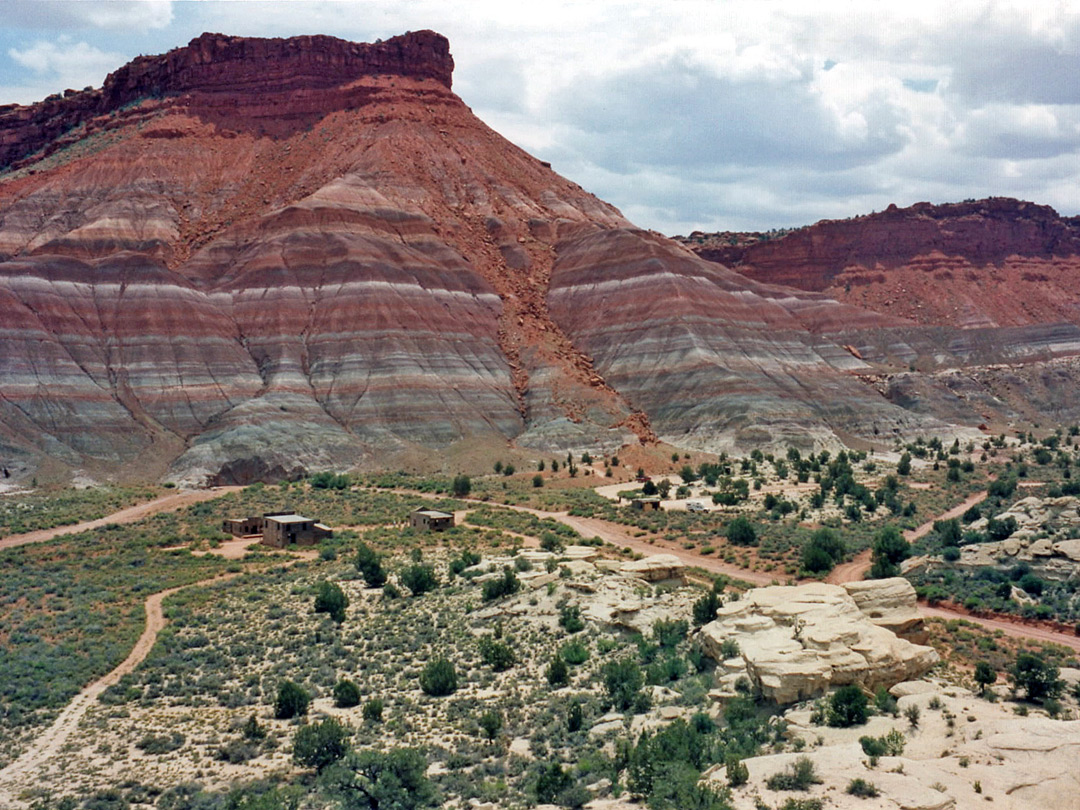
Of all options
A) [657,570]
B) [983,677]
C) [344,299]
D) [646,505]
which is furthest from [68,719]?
[344,299]

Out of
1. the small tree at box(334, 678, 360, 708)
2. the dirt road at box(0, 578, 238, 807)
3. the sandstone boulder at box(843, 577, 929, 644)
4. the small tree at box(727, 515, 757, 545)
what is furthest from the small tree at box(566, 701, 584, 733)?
the small tree at box(727, 515, 757, 545)

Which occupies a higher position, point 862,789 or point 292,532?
point 862,789

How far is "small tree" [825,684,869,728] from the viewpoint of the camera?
74.8 feet

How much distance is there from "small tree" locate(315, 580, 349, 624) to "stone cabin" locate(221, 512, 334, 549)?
550 inches

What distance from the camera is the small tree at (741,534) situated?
5188 cm

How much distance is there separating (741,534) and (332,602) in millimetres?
22354

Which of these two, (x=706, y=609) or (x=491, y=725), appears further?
(x=706, y=609)

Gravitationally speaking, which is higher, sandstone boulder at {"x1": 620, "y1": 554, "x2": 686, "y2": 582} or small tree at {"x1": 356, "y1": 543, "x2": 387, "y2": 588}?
sandstone boulder at {"x1": 620, "y1": 554, "x2": 686, "y2": 582}

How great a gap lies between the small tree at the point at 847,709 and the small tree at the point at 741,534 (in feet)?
93.7

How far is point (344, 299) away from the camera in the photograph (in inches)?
3848

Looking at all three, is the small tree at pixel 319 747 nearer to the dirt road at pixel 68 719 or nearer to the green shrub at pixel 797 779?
the dirt road at pixel 68 719

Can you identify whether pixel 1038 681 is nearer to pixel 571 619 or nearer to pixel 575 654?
pixel 575 654

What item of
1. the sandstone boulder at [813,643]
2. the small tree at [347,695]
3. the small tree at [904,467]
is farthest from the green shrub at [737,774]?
the small tree at [904,467]

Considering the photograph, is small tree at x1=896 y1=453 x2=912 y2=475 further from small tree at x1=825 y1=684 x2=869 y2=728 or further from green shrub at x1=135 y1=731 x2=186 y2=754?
green shrub at x1=135 y1=731 x2=186 y2=754
